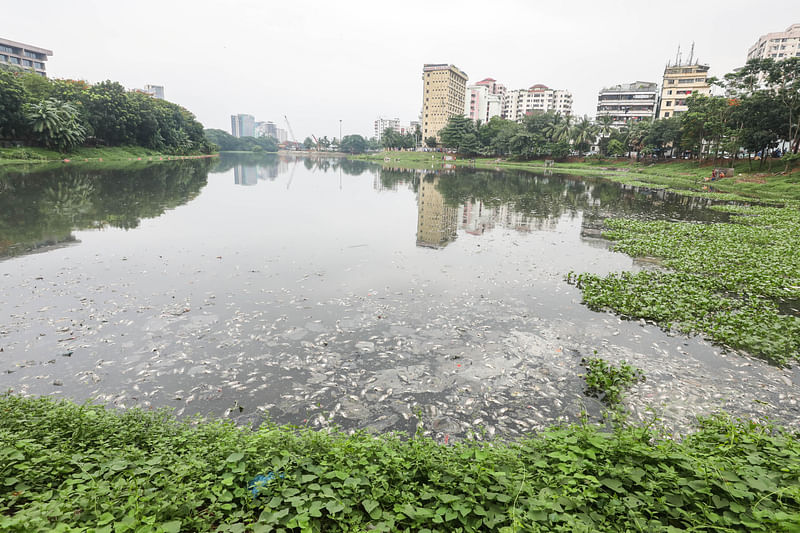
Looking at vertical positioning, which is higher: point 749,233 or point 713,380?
point 749,233

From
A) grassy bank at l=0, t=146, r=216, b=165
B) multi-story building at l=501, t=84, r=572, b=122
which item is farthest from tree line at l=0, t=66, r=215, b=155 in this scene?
multi-story building at l=501, t=84, r=572, b=122

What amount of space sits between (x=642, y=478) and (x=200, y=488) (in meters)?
5.36

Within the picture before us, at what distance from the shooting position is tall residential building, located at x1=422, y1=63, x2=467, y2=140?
180m

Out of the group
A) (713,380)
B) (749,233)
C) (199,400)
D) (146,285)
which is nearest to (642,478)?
(713,380)

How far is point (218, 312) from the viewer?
1084 cm

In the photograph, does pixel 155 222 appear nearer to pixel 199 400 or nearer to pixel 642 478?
pixel 199 400

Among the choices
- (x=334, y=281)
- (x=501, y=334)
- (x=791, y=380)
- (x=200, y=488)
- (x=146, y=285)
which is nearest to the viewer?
(x=200, y=488)

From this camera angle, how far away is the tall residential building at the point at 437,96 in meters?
180

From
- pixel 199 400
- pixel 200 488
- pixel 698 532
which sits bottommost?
pixel 199 400

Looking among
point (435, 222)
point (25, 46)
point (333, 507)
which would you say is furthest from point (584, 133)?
point (25, 46)

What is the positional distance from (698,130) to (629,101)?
308 feet

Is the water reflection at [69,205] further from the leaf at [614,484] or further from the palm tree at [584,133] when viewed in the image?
the palm tree at [584,133]

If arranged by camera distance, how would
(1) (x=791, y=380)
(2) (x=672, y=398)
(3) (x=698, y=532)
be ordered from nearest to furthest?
1. (3) (x=698, y=532)
2. (2) (x=672, y=398)
3. (1) (x=791, y=380)

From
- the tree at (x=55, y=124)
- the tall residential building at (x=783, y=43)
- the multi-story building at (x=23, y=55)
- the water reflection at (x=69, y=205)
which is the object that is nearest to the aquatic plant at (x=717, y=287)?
the water reflection at (x=69, y=205)
